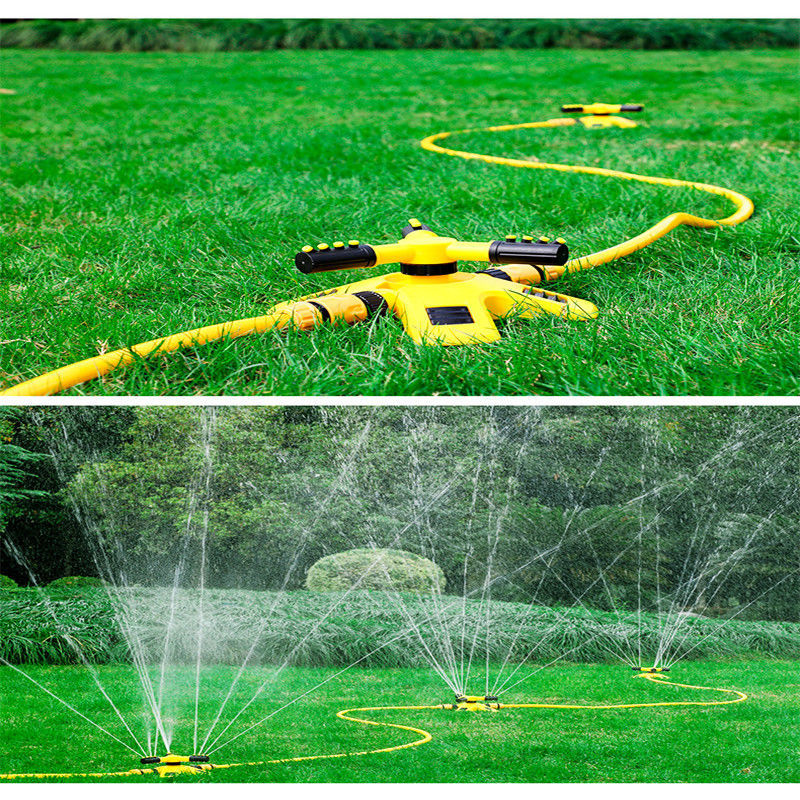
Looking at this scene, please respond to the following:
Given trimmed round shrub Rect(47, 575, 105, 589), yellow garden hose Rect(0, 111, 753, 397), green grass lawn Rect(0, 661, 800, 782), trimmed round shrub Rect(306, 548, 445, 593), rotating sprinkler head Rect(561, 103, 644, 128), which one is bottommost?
green grass lawn Rect(0, 661, 800, 782)

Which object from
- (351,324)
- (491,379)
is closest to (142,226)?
(351,324)

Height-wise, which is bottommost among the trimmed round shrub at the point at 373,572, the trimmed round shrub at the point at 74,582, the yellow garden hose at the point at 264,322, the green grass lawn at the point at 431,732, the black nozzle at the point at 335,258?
the green grass lawn at the point at 431,732

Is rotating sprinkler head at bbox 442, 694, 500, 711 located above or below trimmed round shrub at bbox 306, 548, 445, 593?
below

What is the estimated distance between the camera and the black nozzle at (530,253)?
2.28 meters

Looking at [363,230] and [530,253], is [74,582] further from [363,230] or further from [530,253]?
[363,230]

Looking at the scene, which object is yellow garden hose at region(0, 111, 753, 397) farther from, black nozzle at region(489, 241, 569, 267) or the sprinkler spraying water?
black nozzle at region(489, 241, 569, 267)

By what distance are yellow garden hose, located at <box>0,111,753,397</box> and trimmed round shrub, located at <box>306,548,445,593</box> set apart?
31.6 inches

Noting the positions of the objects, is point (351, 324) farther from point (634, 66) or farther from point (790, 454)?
point (634, 66)

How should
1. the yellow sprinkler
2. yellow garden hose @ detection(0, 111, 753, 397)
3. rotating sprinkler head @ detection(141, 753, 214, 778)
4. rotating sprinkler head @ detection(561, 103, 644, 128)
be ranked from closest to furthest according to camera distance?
yellow garden hose @ detection(0, 111, 753, 397), the yellow sprinkler, rotating sprinkler head @ detection(141, 753, 214, 778), rotating sprinkler head @ detection(561, 103, 644, 128)

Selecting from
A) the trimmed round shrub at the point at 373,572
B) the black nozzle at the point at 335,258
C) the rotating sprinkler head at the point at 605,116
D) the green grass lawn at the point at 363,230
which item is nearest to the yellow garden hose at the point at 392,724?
the trimmed round shrub at the point at 373,572

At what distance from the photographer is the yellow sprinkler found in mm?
2199

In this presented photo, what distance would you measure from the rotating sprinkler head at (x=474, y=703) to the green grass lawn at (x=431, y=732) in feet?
0.08

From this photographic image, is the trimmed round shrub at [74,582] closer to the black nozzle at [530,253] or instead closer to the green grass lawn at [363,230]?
the green grass lawn at [363,230]

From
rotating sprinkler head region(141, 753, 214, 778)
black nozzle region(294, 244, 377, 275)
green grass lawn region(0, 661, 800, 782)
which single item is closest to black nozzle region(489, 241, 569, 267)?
black nozzle region(294, 244, 377, 275)
